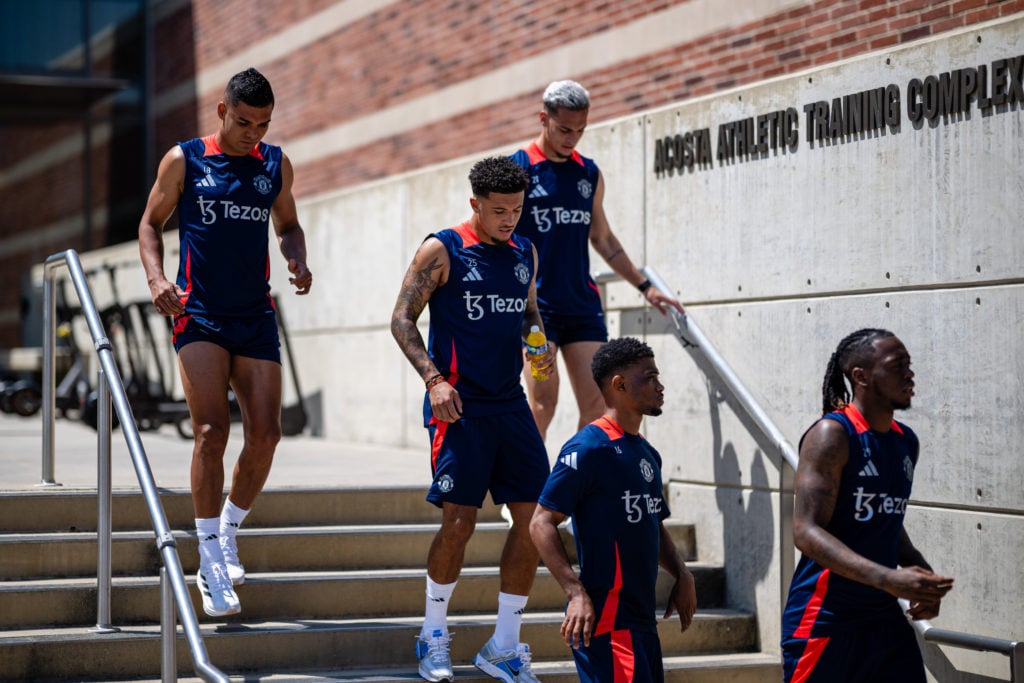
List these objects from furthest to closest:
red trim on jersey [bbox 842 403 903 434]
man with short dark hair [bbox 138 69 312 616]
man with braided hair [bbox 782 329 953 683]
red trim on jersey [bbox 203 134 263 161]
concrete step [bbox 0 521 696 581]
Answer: concrete step [bbox 0 521 696 581]
red trim on jersey [bbox 203 134 263 161]
man with short dark hair [bbox 138 69 312 616]
red trim on jersey [bbox 842 403 903 434]
man with braided hair [bbox 782 329 953 683]

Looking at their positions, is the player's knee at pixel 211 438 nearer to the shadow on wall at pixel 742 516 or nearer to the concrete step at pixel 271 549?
the concrete step at pixel 271 549

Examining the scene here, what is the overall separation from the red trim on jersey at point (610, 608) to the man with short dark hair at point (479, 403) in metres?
0.90

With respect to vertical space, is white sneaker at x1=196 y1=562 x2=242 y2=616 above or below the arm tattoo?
below

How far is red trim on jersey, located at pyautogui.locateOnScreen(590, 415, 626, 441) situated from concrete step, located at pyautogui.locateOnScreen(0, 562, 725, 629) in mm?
2061

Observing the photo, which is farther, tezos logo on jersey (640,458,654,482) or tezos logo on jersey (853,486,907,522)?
tezos logo on jersey (640,458,654,482)

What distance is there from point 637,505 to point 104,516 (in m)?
2.51

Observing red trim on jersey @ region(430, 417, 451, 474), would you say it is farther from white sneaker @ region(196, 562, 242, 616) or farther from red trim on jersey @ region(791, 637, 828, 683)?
red trim on jersey @ region(791, 637, 828, 683)

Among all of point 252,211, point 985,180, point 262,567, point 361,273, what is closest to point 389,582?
point 262,567

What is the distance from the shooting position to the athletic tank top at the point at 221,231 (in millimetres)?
6105

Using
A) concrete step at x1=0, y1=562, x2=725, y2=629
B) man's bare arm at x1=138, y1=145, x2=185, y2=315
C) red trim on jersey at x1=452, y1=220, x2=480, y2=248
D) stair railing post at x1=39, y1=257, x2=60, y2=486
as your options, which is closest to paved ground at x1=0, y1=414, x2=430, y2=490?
stair railing post at x1=39, y1=257, x2=60, y2=486

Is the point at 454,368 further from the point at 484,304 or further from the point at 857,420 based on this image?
the point at 857,420

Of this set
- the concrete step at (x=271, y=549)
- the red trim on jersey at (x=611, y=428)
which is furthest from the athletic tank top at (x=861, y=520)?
the concrete step at (x=271, y=549)

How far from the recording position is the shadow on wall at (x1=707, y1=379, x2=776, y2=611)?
706 centimetres

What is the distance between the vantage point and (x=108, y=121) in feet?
66.3
